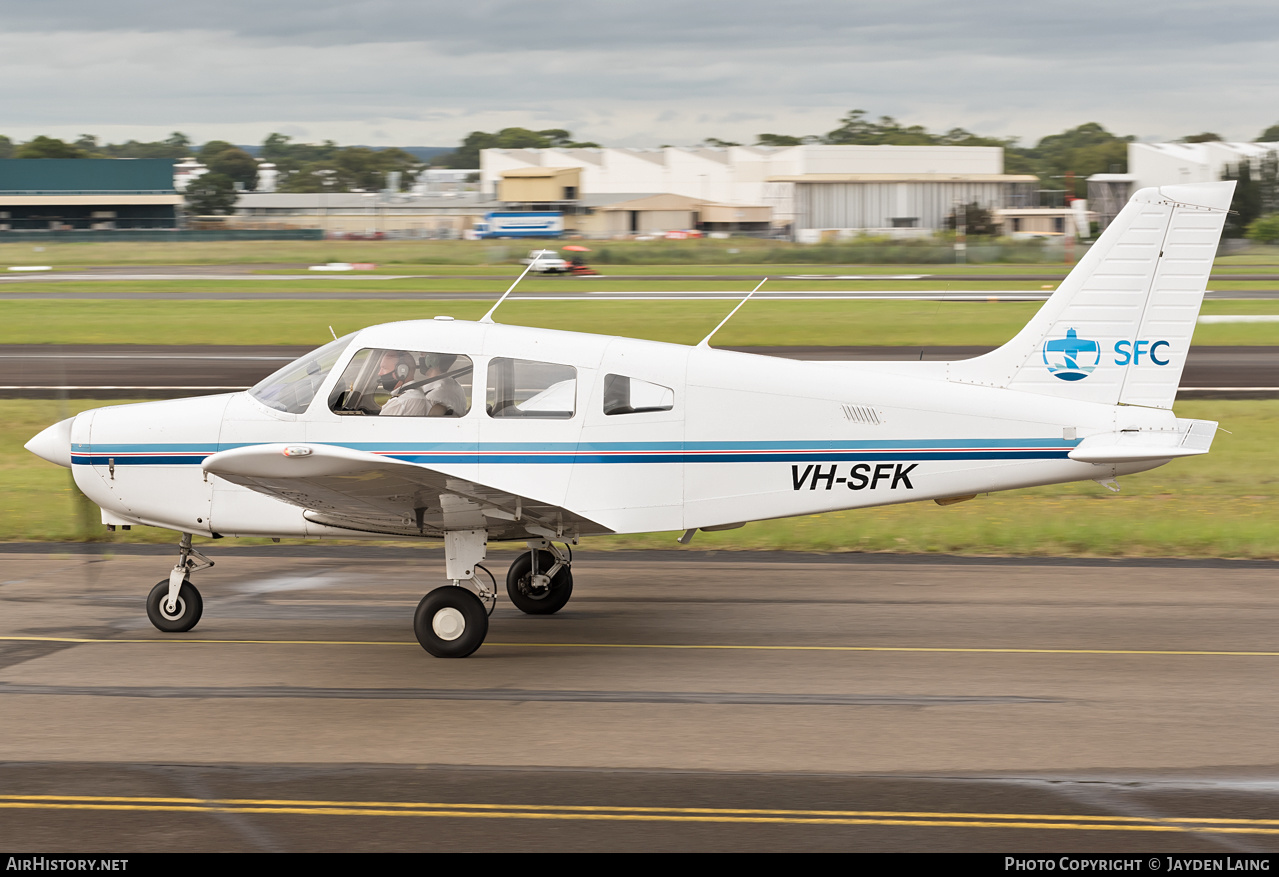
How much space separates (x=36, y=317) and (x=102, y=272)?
80.4ft

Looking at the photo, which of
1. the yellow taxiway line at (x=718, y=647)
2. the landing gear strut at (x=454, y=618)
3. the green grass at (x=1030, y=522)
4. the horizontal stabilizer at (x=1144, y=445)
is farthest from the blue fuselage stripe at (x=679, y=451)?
the green grass at (x=1030, y=522)

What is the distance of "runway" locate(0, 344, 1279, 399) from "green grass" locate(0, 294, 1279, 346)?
1744 millimetres

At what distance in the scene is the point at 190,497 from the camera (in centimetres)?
972

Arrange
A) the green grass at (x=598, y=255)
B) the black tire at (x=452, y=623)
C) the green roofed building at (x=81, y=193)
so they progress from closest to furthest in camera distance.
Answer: the black tire at (x=452, y=623) < the green grass at (x=598, y=255) < the green roofed building at (x=81, y=193)

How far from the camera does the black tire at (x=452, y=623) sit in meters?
9.27

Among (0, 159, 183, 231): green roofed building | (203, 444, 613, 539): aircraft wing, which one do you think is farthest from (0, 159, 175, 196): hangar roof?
(203, 444, 613, 539): aircraft wing

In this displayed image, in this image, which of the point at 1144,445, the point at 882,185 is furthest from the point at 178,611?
the point at 882,185

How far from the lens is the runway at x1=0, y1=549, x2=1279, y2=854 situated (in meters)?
6.34

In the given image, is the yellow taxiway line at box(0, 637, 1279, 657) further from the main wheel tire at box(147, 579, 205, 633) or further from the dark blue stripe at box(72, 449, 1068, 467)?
the dark blue stripe at box(72, 449, 1068, 467)

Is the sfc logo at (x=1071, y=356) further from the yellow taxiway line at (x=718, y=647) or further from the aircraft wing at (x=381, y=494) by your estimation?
the aircraft wing at (x=381, y=494)

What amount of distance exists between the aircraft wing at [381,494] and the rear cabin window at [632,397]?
85cm

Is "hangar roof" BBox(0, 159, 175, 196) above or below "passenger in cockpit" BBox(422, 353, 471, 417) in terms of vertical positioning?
above

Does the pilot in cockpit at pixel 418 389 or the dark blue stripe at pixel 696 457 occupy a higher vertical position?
the pilot in cockpit at pixel 418 389

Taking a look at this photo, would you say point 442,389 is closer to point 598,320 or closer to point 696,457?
point 696,457
